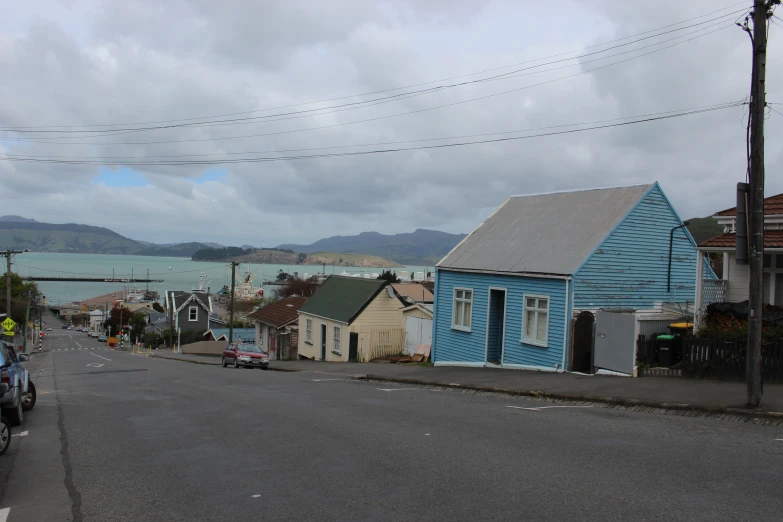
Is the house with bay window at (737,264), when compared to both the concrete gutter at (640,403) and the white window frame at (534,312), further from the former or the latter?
the concrete gutter at (640,403)

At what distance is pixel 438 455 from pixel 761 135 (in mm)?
7807

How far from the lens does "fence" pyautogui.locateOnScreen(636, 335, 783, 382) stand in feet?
44.8

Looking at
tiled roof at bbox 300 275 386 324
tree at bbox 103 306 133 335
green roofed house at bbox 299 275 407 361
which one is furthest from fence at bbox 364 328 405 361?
tree at bbox 103 306 133 335

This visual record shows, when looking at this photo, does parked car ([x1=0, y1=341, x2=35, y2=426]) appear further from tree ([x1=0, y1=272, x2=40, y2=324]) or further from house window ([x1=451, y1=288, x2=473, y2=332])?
tree ([x1=0, y1=272, x2=40, y2=324])

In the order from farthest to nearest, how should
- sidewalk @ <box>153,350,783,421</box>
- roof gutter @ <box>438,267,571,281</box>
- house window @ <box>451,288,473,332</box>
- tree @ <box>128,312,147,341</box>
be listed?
tree @ <box>128,312,147,341</box>
house window @ <box>451,288,473,332</box>
roof gutter @ <box>438,267,571,281</box>
sidewalk @ <box>153,350,783,421</box>

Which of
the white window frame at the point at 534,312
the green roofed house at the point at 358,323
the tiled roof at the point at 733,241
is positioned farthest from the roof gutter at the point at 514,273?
the green roofed house at the point at 358,323

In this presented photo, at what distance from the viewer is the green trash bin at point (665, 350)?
1639 cm

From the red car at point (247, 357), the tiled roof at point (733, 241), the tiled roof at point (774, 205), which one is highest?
the tiled roof at point (774, 205)

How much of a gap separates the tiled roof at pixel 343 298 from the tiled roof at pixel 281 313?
3.30 metres

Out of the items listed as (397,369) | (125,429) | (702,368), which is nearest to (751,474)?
(702,368)

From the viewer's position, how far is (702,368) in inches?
581

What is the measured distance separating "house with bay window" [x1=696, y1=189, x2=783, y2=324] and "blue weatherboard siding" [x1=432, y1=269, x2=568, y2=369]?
3.94m

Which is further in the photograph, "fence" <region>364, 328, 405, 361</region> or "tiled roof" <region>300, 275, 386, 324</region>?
"tiled roof" <region>300, 275, 386, 324</region>

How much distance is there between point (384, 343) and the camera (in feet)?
109
